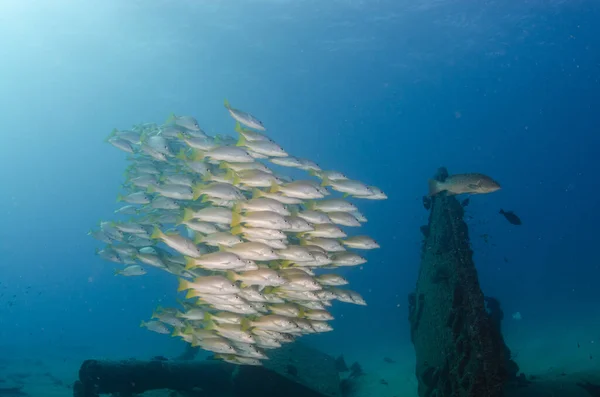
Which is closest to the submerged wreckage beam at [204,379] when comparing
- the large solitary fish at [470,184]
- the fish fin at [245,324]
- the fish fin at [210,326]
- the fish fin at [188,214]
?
the fish fin at [210,326]

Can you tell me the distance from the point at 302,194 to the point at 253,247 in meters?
1.55

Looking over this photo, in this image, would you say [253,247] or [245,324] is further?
[245,324]

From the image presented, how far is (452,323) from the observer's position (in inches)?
296

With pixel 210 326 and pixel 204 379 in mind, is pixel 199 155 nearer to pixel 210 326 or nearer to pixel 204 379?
pixel 210 326

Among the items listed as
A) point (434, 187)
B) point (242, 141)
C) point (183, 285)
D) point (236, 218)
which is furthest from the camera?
point (242, 141)

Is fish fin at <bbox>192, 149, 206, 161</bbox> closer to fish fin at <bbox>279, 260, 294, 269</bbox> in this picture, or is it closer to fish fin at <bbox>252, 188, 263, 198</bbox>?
fish fin at <bbox>252, 188, 263, 198</bbox>

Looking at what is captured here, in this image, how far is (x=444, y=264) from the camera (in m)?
8.41

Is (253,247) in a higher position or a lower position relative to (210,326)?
higher

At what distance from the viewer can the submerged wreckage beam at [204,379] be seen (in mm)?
9734

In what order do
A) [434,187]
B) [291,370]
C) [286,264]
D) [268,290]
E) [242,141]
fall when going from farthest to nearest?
[291,370]
[242,141]
[268,290]
[286,264]
[434,187]

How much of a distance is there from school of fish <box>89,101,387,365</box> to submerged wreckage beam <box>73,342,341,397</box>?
1.29 m

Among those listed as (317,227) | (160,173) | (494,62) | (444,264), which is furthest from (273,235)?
(494,62)

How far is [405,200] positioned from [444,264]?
90419mm

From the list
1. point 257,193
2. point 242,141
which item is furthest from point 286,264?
point 242,141
